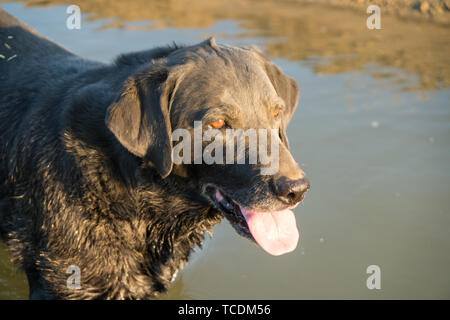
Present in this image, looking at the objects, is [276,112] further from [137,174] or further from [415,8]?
[415,8]

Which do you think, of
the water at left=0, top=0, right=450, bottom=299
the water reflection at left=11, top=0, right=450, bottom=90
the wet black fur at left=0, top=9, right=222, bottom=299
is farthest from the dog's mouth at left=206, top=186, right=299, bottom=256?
the water reflection at left=11, top=0, right=450, bottom=90

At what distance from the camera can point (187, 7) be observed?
11859 mm

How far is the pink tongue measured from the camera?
3.41 metres

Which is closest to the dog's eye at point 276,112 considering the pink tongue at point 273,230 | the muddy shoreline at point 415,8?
the pink tongue at point 273,230

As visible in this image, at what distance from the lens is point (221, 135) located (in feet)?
10.8

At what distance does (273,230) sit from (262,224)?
94 mm

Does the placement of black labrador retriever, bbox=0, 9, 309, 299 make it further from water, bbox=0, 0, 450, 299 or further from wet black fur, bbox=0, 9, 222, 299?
water, bbox=0, 0, 450, 299

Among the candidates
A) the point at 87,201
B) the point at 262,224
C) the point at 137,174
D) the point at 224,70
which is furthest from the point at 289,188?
the point at 87,201

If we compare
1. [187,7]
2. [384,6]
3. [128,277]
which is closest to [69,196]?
[128,277]

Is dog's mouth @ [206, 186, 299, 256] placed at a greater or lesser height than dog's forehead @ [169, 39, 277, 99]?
lesser

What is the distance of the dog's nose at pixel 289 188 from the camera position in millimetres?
3107

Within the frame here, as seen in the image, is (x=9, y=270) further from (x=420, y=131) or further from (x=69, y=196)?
(x=420, y=131)

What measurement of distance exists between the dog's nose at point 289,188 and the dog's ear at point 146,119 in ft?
2.28

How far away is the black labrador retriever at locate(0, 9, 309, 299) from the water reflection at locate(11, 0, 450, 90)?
17.0 ft
